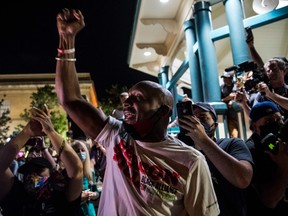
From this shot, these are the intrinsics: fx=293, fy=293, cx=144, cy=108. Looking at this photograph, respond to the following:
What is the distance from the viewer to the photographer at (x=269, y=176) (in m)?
2.43

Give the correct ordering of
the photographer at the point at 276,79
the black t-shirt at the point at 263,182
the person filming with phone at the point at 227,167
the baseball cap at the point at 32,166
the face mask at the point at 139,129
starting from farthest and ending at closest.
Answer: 1. the photographer at the point at 276,79
2. the baseball cap at the point at 32,166
3. the black t-shirt at the point at 263,182
4. the person filming with phone at the point at 227,167
5. the face mask at the point at 139,129

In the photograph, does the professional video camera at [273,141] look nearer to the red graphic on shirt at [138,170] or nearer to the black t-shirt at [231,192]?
the black t-shirt at [231,192]

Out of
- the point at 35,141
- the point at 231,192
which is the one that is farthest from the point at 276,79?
the point at 35,141

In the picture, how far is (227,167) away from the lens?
221cm

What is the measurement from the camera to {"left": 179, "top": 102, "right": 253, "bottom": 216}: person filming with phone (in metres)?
2.23

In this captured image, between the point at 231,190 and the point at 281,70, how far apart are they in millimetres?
2231

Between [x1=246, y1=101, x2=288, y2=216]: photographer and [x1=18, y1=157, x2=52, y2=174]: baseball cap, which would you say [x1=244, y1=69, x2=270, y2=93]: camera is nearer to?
[x1=246, y1=101, x2=288, y2=216]: photographer

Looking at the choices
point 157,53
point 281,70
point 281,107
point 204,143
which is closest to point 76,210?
point 204,143

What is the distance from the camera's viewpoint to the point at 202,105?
2883mm

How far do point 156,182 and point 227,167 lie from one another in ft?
2.30

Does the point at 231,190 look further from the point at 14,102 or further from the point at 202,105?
the point at 14,102

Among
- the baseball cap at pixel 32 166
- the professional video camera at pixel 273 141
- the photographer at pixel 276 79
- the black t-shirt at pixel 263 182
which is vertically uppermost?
the photographer at pixel 276 79

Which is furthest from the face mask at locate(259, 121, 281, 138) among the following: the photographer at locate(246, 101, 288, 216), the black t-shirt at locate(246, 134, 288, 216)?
the black t-shirt at locate(246, 134, 288, 216)

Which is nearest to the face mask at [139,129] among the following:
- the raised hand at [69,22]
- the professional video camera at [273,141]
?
the raised hand at [69,22]
